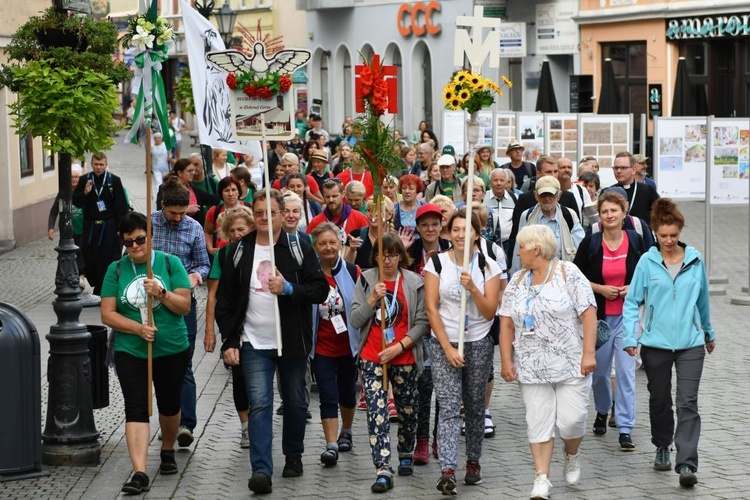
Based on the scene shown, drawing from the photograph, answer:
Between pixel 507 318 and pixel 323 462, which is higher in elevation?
pixel 507 318

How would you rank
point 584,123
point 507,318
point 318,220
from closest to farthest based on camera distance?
point 507,318
point 318,220
point 584,123

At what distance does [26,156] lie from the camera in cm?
2664

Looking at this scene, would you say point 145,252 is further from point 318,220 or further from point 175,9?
point 175,9

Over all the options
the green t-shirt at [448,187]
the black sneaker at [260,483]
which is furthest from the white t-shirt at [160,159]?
the black sneaker at [260,483]

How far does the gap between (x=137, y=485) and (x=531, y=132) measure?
50.4ft

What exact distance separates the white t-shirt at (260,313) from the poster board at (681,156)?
10698 mm

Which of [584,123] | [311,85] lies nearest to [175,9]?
[311,85]

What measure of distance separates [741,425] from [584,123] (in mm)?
11644

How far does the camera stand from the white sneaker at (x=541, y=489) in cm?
855

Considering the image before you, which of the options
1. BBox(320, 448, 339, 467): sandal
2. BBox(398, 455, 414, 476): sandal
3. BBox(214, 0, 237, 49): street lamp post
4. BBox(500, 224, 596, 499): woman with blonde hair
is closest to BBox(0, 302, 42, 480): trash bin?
BBox(320, 448, 339, 467): sandal

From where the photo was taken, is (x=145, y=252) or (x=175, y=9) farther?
(x=175, y=9)

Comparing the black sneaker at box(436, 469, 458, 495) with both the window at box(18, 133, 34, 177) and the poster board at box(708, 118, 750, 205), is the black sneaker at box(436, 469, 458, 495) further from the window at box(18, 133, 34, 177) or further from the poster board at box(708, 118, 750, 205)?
the window at box(18, 133, 34, 177)

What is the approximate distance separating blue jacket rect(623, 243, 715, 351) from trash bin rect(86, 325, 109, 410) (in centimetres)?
356

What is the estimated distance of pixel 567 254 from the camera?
11984mm
